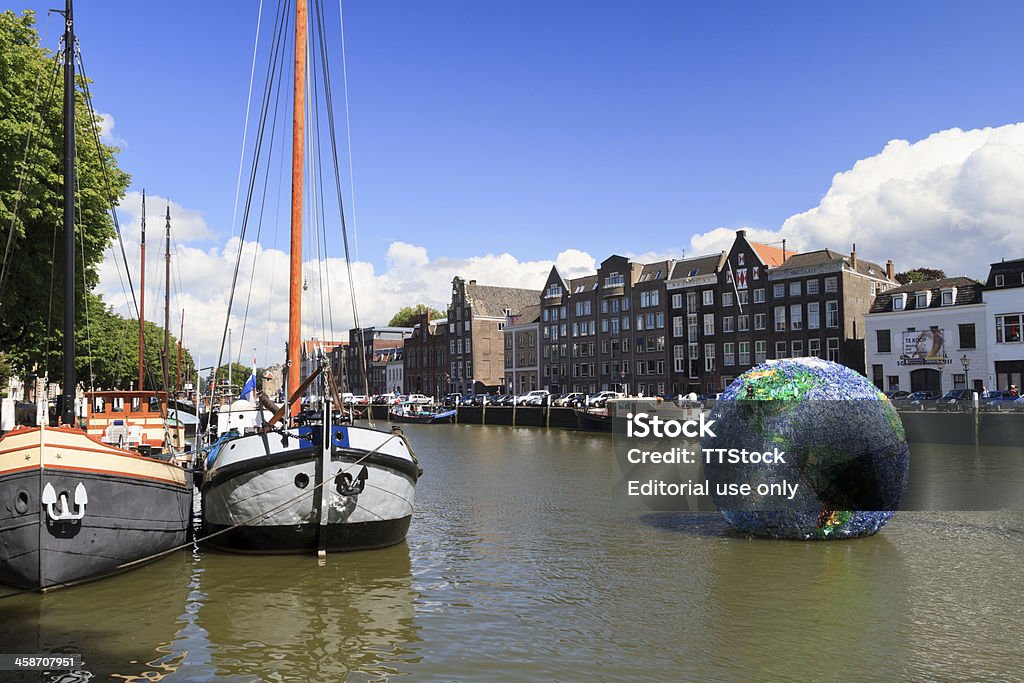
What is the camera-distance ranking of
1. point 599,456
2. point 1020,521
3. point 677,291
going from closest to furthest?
point 1020,521, point 599,456, point 677,291

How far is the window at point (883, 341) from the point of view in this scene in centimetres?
6869

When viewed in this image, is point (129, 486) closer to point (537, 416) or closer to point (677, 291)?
point (537, 416)

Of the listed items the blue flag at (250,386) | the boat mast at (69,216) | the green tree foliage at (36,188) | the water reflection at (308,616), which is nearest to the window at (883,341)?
the blue flag at (250,386)

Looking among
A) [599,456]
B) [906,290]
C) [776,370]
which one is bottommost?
[599,456]

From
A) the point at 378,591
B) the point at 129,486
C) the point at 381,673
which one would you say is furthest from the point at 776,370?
the point at 129,486

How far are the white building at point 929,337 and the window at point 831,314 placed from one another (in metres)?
2.45

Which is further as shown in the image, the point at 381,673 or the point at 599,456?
the point at 599,456

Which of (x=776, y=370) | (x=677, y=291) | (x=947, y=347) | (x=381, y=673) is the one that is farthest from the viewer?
(x=677, y=291)

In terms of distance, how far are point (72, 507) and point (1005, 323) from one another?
213ft

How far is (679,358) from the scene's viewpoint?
86.4 meters

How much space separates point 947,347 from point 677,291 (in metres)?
28.2

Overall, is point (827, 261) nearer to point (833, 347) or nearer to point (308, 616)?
point (833, 347)

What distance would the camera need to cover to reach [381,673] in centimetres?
998

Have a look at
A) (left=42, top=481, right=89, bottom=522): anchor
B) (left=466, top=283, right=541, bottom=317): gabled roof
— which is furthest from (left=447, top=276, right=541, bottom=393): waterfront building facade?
(left=42, top=481, right=89, bottom=522): anchor
